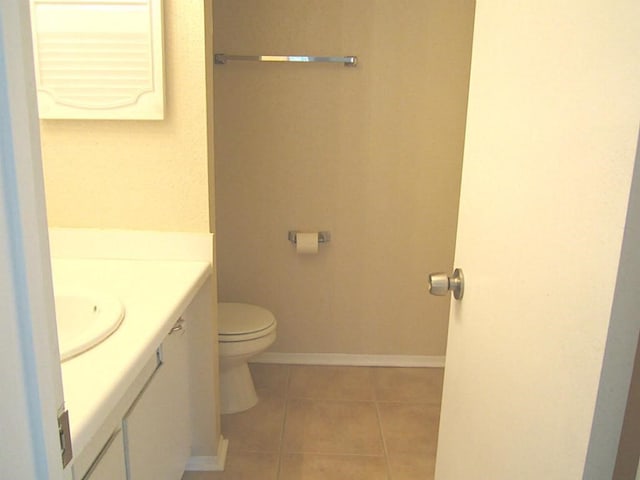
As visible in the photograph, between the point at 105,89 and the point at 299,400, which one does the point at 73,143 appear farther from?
the point at 299,400

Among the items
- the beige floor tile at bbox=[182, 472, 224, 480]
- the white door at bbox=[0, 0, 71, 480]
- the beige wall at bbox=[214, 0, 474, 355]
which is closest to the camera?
the white door at bbox=[0, 0, 71, 480]

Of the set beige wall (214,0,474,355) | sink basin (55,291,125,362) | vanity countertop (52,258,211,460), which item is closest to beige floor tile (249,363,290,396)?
beige wall (214,0,474,355)

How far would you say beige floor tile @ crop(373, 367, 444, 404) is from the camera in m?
2.41

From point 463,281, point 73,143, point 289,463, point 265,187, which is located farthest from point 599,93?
point 265,187

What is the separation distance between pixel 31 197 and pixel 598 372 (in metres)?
0.61

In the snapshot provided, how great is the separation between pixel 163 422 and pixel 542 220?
3.84ft

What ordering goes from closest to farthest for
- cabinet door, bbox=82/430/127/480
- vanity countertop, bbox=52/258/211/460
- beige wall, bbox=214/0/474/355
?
1. vanity countertop, bbox=52/258/211/460
2. cabinet door, bbox=82/430/127/480
3. beige wall, bbox=214/0/474/355

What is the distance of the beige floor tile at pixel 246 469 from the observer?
1.83 metres

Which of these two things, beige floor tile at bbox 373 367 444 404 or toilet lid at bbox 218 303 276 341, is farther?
beige floor tile at bbox 373 367 444 404

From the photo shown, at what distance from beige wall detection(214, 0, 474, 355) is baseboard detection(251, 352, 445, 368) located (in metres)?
0.04

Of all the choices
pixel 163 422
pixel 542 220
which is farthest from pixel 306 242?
pixel 542 220

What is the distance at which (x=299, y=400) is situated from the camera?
2357 millimetres

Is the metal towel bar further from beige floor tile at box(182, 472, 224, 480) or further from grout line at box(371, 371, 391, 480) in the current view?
beige floor tile at box(182, 472, 224, 480)

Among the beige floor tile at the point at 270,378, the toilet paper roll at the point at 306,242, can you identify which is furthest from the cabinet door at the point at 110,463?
the toilet paper roll at the point at 306,242
